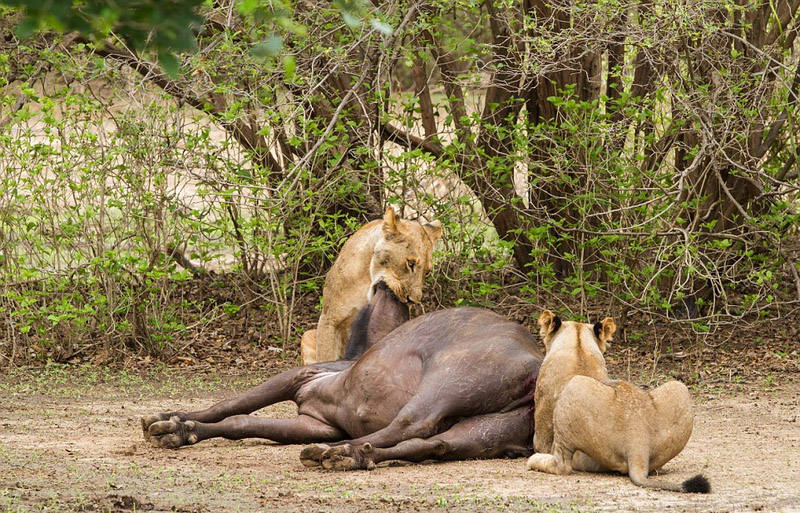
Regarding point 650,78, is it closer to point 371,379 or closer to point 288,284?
point 288,284

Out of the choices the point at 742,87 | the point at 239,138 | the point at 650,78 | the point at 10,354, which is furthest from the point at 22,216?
the point at 742,87

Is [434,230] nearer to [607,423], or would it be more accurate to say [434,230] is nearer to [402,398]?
[402,398]

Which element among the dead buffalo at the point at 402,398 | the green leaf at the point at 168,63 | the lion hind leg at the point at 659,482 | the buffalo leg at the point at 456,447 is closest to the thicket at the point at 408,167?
the dead buffalo at the point at 402,398

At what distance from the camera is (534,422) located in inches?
235

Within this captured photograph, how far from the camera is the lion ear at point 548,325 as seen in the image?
594 centimetres

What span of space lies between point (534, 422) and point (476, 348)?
0.51 m

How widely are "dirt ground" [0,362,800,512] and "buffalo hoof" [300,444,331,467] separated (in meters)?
0.05

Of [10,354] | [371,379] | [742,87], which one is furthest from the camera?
[10,354]

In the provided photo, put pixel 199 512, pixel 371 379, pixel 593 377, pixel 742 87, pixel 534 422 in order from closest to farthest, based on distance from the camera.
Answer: pixel 199 512, pixel 593 377, pixel 534 422, pixel 371 379, pixel 742 87

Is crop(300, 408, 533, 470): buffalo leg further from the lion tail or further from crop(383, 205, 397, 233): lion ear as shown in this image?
crop(383, 205, 397, 233): lion ear

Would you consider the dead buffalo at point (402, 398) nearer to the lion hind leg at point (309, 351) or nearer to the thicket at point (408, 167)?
the lion hind leg at point (309, 351)

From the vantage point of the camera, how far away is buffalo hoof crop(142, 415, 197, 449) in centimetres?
641

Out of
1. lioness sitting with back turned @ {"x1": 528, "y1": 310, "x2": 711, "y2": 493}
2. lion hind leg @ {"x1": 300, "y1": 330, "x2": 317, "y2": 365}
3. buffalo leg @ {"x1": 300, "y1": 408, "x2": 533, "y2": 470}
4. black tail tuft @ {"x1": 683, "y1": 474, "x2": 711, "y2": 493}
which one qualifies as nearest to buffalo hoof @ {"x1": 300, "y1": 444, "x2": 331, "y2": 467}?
buffalo leg @ {"x1": 300, "y1": 408, "x2": 533, "y2": 470}

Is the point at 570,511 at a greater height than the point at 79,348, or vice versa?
the point at 79,348
